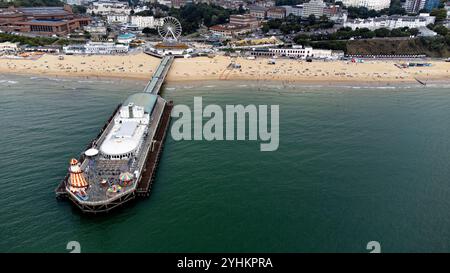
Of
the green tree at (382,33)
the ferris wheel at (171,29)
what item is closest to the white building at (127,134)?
the ferris wheel at (171,29)

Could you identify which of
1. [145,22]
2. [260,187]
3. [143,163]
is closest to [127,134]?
[143,163]

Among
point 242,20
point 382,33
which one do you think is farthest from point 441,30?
point 242,20

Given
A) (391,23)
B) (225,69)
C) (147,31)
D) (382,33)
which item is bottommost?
(225,69)

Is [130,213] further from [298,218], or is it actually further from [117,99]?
[117,99]

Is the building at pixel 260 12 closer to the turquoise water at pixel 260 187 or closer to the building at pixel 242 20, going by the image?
the building at pixel 242 20

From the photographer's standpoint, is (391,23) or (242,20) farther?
(242,20)

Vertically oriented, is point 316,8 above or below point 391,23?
above

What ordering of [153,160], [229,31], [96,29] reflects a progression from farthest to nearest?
1. [229,31]
2. [96,29]
3. [153,160]

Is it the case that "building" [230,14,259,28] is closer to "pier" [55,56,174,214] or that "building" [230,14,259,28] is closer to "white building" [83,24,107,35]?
"white building" [83,24,107,35]

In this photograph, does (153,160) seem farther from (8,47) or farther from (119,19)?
(119,19)

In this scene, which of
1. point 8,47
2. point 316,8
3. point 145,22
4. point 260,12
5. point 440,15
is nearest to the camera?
point 8,47
